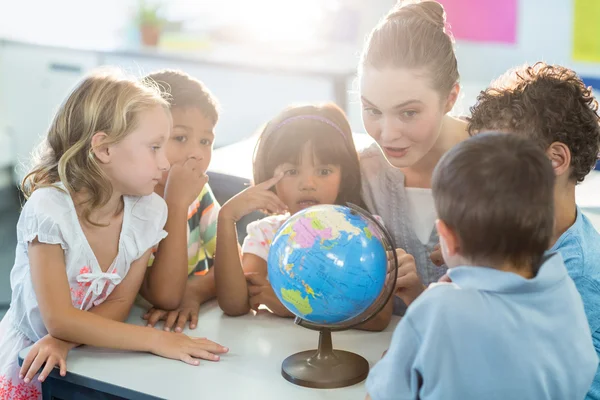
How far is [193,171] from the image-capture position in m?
2.16

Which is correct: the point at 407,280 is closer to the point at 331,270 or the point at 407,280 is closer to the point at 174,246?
the point at 331,270

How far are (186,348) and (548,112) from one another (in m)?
0.98

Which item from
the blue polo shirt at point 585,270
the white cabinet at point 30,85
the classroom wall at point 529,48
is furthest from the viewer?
the white cabinet at point 30,85

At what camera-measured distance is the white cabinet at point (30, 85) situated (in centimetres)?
547

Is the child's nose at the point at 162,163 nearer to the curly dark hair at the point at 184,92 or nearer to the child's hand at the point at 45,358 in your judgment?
the curly dark hair at the point at 184,92

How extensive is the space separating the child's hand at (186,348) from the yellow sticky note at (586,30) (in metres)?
3.11

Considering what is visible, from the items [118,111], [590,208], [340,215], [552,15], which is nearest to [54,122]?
[118,111]

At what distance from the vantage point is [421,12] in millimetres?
1973

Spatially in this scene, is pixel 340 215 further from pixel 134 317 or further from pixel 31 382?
pixel 31 382

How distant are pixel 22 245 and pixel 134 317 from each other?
0.35 m

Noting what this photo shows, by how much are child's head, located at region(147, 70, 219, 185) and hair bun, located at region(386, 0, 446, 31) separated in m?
0.60

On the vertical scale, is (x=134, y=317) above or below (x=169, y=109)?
below

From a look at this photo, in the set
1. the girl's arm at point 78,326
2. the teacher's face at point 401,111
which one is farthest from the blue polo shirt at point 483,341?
the teacher's face at point 401,111

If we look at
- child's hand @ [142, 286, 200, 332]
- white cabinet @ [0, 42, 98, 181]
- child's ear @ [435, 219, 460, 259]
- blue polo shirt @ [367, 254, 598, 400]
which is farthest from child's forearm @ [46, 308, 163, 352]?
white cabinet @ [0, 42, 98, 181]
